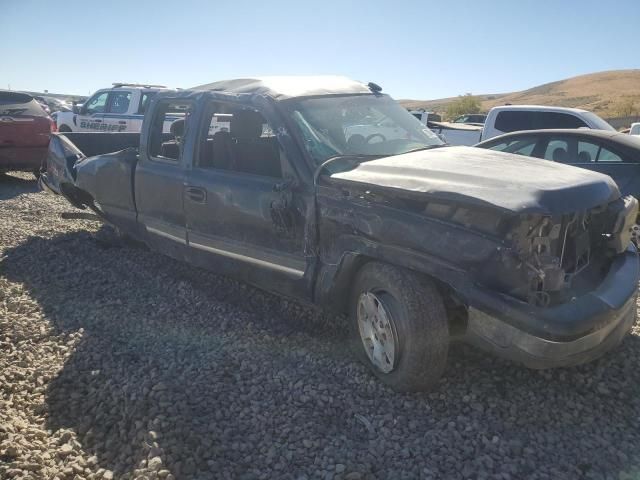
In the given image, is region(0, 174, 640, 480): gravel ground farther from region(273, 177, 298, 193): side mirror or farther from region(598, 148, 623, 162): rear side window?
region(598, 148, 623, 162): rear side window

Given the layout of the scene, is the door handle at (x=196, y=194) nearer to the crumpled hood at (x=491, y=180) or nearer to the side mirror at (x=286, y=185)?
the side mirror at (x=286, y=185)

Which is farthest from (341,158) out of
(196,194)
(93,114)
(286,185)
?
(93,114)

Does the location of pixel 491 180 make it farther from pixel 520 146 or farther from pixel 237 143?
pixel 520 146

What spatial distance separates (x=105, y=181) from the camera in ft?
17.9

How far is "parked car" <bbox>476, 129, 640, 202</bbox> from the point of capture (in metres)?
5.98

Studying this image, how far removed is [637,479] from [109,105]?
12401 millimetres

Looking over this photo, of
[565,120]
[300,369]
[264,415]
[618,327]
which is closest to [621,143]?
[565,120]

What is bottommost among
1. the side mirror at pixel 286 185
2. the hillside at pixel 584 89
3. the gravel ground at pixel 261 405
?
the gravel ground at pixel 261 405

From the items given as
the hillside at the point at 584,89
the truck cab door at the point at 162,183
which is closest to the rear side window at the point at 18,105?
the truck cab door at the point at 162,183

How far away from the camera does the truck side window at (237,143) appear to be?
433cm

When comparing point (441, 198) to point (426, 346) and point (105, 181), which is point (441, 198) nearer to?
point (426, 346)

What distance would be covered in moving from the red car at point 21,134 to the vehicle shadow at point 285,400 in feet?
20.4

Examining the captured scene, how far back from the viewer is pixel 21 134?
→ 372 inches

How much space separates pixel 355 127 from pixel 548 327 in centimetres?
211
